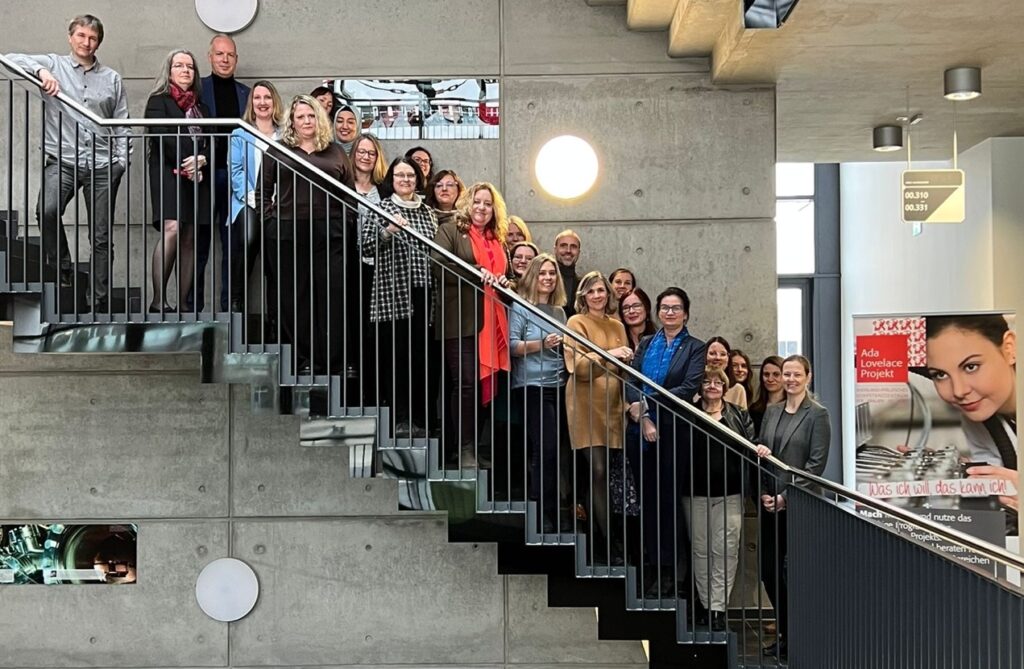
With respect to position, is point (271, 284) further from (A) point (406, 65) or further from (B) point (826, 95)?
(B) point (826, 95)

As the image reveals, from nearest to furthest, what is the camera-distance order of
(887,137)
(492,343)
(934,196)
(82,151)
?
(492,343)
(82,151)
(934,196)
(887,137)

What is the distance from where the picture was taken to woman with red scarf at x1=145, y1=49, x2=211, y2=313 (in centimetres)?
556

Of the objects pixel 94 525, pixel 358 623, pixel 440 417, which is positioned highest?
pixel 440 417

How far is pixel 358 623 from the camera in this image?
6.93 meters

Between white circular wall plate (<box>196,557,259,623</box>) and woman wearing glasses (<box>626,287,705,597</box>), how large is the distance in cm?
255

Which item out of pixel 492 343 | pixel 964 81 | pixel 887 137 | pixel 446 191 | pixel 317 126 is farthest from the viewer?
pixel 887 137

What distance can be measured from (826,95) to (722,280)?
1732mm

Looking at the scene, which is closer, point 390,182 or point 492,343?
point 492,343

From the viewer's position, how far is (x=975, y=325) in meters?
7.23

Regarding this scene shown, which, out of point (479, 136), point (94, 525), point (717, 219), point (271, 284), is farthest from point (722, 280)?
Answer: point (94, 525)

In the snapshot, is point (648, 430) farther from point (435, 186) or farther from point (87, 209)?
point (87, 209)

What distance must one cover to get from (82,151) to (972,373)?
5.20 meters

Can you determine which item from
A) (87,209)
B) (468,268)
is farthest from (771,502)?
(87,209)

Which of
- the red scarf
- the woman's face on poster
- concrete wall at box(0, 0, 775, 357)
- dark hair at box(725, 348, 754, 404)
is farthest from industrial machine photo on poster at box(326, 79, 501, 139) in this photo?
the woman's face on poster
